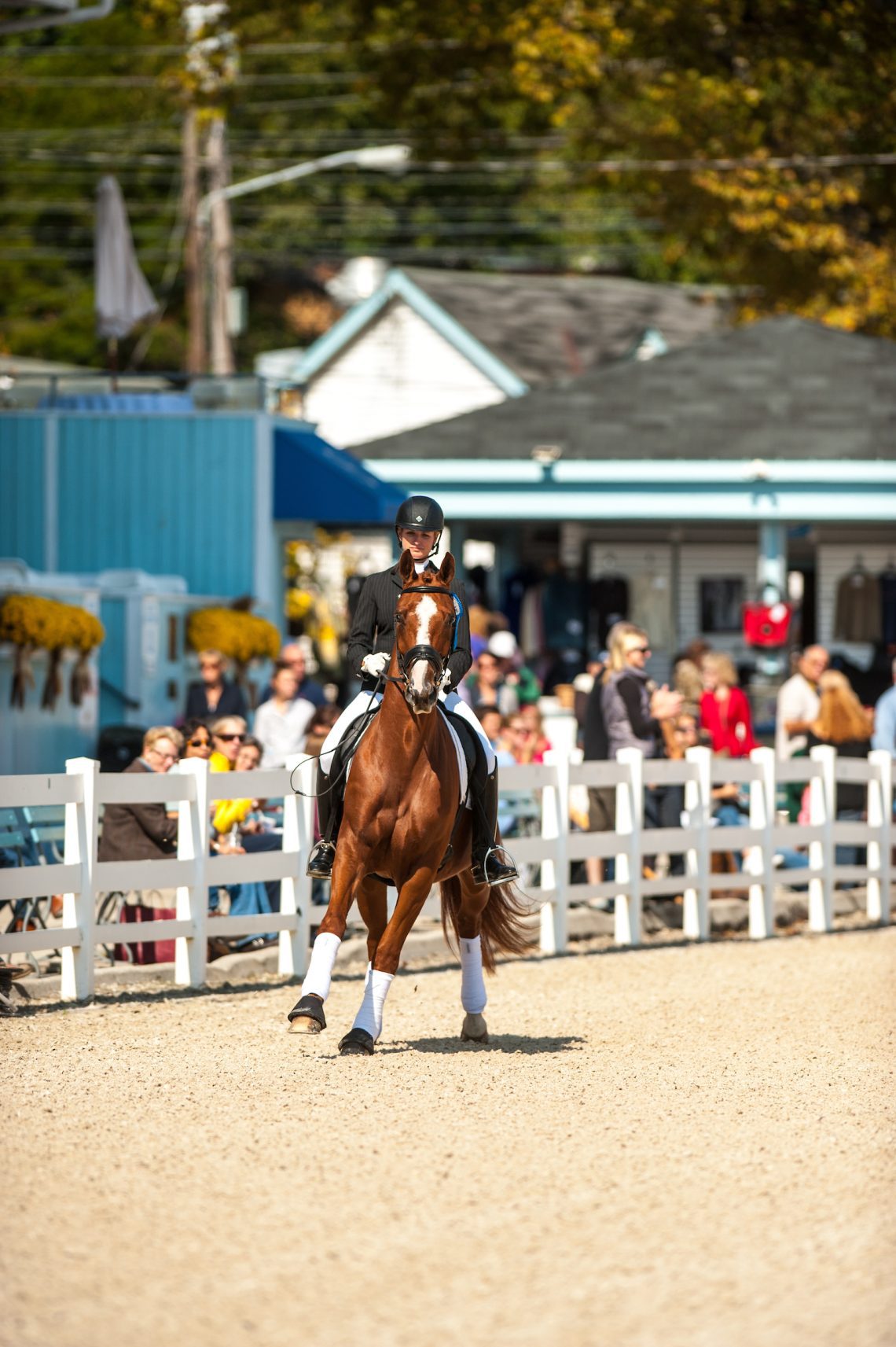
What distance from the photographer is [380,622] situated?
9711mm

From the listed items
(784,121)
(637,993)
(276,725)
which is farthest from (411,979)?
(784,121)

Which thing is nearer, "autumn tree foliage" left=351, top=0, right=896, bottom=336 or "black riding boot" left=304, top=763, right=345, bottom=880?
"black riding boot" left=304, top=763, right=345, bottom=880

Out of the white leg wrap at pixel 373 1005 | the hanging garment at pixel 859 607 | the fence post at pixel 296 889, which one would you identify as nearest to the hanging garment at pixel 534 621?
the hanging garment at pixel 859 607

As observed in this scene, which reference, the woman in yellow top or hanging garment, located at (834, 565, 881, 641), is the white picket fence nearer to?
the woman in yellow top

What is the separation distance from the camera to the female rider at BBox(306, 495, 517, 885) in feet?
31.1

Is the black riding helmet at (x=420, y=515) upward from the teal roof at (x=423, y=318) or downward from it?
downward

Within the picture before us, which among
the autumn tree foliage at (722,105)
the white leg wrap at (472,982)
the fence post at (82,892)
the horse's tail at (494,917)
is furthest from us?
the autumn tree foliage at (722,105)

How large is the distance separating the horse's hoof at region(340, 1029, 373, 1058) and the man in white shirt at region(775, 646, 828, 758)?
36.2ft

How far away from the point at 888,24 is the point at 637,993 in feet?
42.5

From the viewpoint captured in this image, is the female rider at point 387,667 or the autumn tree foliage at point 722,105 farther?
the autumn tree foliage at point 722,105

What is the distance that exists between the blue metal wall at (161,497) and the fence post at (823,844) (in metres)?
6.74

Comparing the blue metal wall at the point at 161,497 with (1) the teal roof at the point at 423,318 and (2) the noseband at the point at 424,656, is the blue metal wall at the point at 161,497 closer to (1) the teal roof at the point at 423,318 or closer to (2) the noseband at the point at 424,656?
(2) the noseband at the point at 424,656

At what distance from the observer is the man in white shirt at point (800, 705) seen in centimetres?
1995

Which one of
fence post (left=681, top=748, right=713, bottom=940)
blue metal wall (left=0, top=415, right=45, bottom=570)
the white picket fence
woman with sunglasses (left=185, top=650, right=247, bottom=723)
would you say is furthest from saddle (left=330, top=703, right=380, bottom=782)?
blue metal wall (left=0, top=415, right=45, bottom=570)
